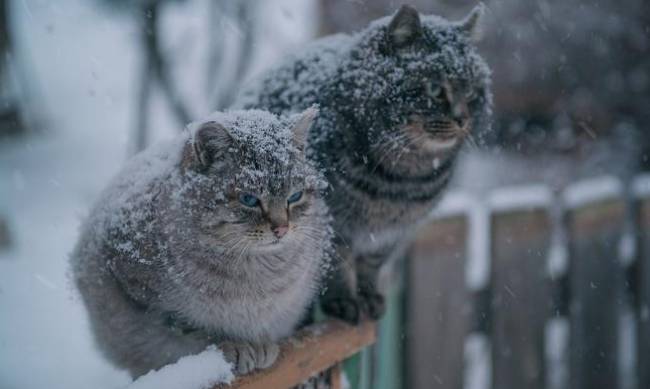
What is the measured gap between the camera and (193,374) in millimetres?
1232

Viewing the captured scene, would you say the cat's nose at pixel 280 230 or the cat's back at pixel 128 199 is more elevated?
the cat's back at pixel 128 199

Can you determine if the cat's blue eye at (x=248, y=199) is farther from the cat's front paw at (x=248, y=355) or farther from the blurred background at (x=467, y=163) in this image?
the blurred background at (x=467, y=163)

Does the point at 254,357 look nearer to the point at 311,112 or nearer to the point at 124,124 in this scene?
the point at 311,112

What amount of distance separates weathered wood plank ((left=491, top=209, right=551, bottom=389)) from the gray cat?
191 cm

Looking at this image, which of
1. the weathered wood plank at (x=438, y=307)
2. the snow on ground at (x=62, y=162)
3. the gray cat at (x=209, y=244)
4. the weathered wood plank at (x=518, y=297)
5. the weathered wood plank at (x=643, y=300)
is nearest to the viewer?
the gray cat at (x=209, y=244)

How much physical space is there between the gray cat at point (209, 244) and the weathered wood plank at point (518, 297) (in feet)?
6.27

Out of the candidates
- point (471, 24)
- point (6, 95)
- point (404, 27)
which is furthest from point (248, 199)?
point (6, 95)

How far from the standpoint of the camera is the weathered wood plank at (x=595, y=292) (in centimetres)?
352

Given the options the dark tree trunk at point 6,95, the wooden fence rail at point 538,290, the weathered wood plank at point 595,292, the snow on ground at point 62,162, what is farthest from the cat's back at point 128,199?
the weathered wood plank at point 595,292

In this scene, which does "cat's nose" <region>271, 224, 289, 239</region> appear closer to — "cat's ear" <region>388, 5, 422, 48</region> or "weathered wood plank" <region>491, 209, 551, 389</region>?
"cat's ear" <region>388, 5, 422, 48</region>

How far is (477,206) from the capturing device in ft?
10.6

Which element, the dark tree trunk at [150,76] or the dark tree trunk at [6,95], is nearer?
the dark tree trunk at [6,95]

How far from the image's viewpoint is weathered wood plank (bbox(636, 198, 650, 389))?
3.67m

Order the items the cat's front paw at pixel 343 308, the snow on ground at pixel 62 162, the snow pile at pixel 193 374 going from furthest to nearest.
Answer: the snow on ground at pixel 62 162 → the cat's front paw at pixel 343 308 → the snow pile at pixel 193 374
